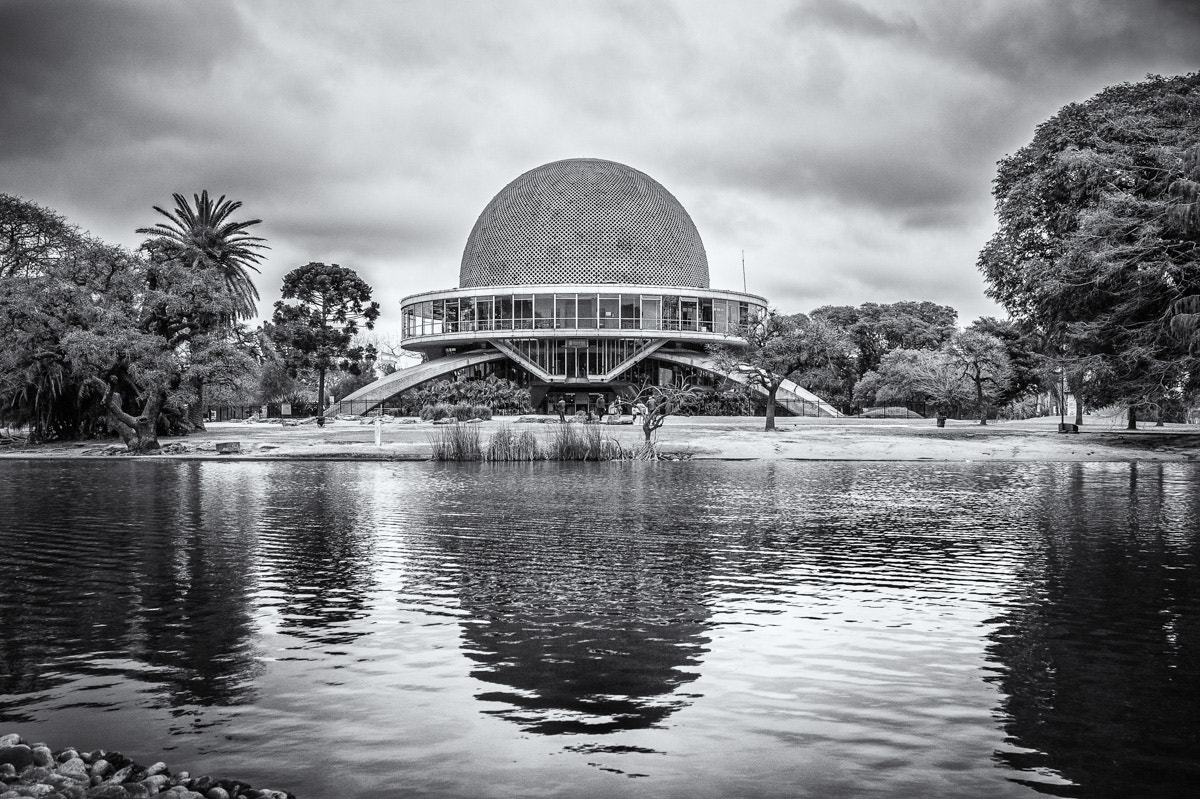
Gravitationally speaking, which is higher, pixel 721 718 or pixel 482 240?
pixel 482 240

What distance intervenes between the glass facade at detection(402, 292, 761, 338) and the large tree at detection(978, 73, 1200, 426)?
39.9m

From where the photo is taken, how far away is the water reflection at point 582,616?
259 inches

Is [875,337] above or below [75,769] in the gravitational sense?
above

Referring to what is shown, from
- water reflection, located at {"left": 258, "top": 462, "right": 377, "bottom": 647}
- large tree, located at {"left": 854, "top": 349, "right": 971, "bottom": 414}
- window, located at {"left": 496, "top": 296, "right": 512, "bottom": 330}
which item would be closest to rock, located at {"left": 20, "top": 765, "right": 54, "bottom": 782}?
water reflection, located at {"left": 258, "top": 462, "right": 377, "bottom": 647}

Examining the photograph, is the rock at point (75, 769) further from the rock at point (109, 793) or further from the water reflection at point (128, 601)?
the water reflection at point (128, 601)

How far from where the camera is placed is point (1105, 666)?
7391 millimetres

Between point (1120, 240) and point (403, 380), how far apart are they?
55.7 meters

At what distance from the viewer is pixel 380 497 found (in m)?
20.8

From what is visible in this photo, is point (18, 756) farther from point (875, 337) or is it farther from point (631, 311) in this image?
point (875, 337)

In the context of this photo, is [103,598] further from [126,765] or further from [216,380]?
[216,380]

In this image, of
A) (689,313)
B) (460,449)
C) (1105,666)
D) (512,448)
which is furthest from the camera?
(689,313)

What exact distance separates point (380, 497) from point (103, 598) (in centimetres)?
1071

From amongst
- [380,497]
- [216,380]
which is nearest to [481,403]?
[216,380]

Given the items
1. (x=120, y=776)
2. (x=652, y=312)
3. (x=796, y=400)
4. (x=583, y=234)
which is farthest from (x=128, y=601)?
(x=583, y=234)
